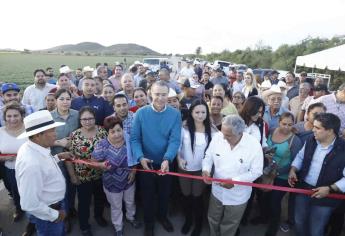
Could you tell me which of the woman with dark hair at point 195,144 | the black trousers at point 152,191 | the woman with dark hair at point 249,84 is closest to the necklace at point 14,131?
the black trousers at point 152,191

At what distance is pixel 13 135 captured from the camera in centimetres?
364

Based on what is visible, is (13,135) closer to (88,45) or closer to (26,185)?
(26,185)

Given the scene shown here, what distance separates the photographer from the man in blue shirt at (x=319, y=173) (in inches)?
114

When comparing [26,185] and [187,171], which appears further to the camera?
[187,171]

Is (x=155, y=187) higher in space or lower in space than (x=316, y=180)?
lower

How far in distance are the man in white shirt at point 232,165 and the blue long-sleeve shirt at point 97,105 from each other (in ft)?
A: 6.93

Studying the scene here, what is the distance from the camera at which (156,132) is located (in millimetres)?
3455

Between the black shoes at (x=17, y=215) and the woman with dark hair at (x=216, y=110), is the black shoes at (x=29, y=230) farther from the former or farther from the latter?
the woman with dark hair at (x=216, y=110)

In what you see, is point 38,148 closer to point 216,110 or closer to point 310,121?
point 216,110

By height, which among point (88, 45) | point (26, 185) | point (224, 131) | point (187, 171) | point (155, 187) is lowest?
point (155, 187)

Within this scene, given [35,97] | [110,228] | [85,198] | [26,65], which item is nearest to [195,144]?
[85,198]

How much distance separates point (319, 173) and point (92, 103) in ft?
12.0

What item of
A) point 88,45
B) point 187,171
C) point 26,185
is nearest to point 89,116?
point 26,185

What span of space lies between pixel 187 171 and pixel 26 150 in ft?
6.96
